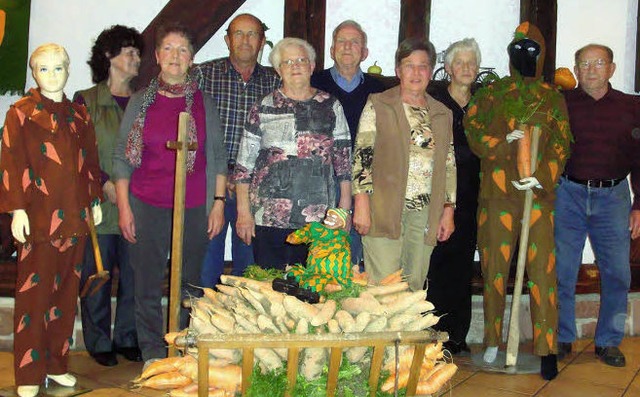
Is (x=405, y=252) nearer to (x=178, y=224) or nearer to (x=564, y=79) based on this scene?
(x=178, y=224)

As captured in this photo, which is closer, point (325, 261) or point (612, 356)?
point (325, 261)

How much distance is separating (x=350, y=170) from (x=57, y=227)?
4.76 ft

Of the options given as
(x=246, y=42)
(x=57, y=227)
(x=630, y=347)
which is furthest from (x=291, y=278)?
(x=630, y=347)

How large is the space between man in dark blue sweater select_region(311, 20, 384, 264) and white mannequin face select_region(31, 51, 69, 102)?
4.46 feet

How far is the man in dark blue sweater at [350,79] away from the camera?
3846mm

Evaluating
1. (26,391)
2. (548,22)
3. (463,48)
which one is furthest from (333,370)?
(548,22)

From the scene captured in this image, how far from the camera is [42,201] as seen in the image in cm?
327

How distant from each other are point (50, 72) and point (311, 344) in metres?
2.13

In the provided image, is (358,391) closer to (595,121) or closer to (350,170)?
(350,170)

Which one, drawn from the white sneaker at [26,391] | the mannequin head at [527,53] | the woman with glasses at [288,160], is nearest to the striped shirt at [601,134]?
the mannequin head at [527,53]

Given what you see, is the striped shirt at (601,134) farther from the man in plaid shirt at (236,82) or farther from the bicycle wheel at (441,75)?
the man in plaid shirt at (236,82)

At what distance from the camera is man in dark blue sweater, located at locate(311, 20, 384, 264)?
3846 millimetres

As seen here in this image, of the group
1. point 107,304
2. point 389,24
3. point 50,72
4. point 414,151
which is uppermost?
point 389,24

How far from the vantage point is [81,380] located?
12.2 feet
